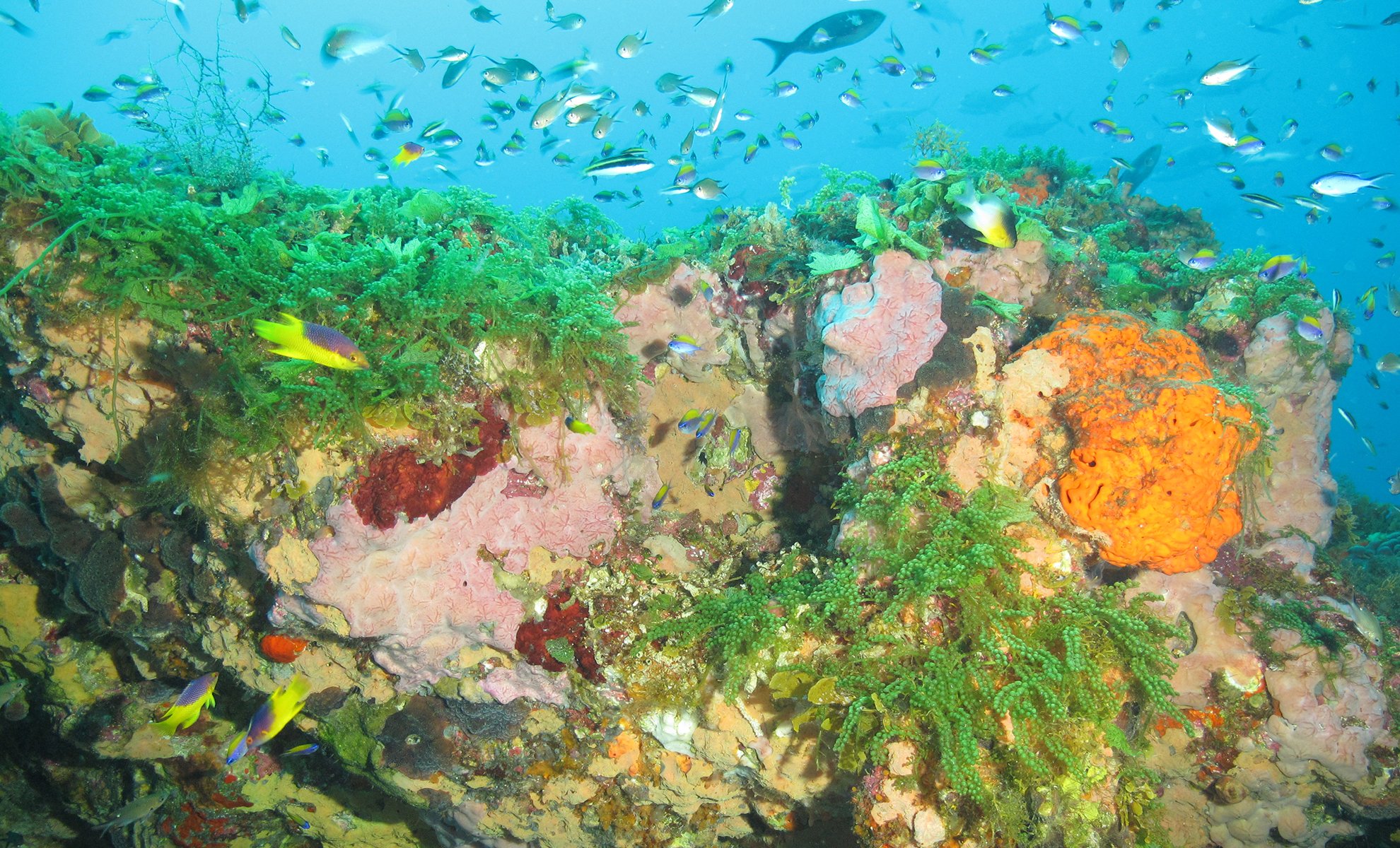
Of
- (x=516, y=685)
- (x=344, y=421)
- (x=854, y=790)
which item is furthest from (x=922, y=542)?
(x=344, y=421)

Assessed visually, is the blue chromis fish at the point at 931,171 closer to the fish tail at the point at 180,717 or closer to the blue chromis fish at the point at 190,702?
the blue chromis fish at the point at 190,702

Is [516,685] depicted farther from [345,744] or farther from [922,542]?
[922,542]

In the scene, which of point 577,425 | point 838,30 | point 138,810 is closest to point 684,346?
point 577,425

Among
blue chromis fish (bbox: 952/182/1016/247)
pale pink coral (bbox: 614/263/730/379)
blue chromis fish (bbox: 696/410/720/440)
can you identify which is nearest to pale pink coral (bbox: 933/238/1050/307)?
blue chromis fish (bbox: 952/182/1016/247)

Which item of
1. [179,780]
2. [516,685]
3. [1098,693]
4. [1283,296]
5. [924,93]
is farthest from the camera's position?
[924,93]

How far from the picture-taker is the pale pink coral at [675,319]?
5242mm

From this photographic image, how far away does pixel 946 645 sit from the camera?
11.6 feet

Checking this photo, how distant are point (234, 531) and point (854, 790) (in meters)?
4.66

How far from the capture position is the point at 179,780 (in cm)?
614

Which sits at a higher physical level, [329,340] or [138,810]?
[329,340]

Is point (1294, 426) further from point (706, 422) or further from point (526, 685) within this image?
point (526, 685)

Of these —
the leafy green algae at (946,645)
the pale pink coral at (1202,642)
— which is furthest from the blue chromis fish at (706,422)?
the pale pink coral at (1202,642)

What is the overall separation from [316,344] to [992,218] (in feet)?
14.6

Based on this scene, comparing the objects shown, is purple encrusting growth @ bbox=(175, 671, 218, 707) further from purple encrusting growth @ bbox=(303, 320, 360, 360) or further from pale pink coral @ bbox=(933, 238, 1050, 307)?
pale pink coral @ bbox=(933, 238, 1050, 307)
